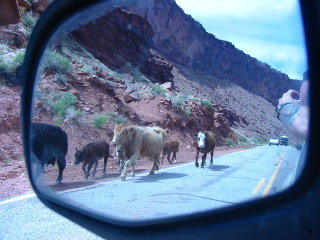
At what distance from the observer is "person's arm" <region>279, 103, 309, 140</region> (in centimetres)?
139

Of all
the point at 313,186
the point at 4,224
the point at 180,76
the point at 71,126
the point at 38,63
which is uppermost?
the point at 180,76

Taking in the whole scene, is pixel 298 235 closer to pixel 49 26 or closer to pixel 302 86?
pixel 302 86

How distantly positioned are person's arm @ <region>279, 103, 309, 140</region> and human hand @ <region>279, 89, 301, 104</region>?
0.02m

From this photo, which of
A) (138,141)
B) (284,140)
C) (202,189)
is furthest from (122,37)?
(284,140)

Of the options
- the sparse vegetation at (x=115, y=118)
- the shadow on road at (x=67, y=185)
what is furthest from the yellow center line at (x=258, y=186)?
the sparse vegetation at (x=115, y=118)

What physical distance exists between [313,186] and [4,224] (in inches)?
184

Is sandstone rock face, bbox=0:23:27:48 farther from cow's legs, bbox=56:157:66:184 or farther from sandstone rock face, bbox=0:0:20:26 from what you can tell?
cow's legs, bbox=56:157:66:184

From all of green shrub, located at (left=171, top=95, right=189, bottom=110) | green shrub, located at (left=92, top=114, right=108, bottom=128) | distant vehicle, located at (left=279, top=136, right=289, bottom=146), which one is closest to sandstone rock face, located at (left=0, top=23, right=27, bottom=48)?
green shrub, located at (left=171, top=95, right=189, bottom=110)

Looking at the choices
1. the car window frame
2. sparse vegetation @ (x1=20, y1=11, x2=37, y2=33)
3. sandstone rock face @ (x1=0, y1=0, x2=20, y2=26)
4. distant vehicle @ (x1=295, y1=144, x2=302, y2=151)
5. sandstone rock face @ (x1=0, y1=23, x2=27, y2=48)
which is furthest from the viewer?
sparse vegetation @ (x1=20, y1=11, x2=37, y2=33)

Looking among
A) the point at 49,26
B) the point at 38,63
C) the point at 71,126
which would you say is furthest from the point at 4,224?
the point at 49,26

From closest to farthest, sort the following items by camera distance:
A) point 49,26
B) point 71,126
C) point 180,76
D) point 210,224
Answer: point 210,224
point 49,26
point 71,126
point 180,76

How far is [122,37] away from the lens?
28.3ft

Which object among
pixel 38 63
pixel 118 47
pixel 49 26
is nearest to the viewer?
pixel 49 26

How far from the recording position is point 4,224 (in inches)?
201
